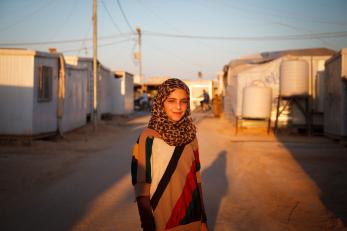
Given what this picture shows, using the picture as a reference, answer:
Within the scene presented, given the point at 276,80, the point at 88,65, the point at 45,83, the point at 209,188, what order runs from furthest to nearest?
the point at 88,65 → the point at 276,80 → the point at 45,83 → the point at 209,188

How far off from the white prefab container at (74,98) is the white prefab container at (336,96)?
995cm

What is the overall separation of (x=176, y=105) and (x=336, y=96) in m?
11.0

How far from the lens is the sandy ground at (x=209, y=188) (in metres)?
4.44

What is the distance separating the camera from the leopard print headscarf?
2357 millimetres

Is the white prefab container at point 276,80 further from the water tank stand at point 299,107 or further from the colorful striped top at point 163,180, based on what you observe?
the colorful striped top at point 163,180

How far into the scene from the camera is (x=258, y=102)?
596 inches

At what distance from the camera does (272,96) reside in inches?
633

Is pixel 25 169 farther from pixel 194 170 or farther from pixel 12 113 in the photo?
pixel 194 170

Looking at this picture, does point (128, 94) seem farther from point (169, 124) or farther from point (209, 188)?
point (169, 124)

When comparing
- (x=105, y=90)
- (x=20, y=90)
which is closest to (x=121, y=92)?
(x=105, y=90)

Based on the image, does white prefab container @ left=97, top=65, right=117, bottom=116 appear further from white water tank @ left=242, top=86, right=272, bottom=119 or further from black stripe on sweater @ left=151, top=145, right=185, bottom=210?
black stripe on sweater @ left=151, top=145, right=185, bottom=210

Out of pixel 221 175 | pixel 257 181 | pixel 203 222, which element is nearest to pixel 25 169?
pixel 221 175

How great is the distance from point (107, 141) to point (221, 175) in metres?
6.72

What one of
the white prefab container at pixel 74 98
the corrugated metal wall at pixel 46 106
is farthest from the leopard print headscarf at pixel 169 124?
the white prefab container at pixel 74 98
